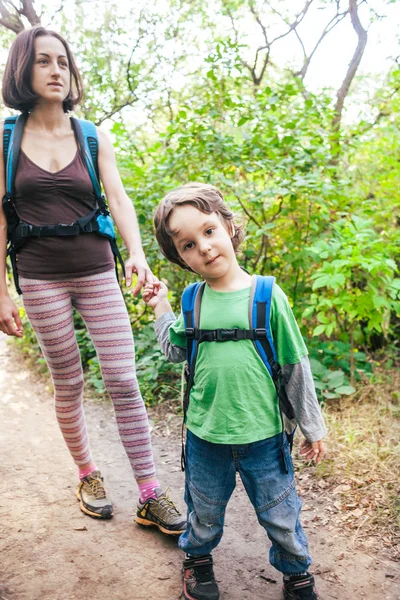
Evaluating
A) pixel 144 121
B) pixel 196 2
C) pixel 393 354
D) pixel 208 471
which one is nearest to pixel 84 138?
pixel 208 471

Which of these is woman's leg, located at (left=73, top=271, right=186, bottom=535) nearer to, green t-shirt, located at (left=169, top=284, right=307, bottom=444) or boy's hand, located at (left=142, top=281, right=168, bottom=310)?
boy's hand, located at (left=142, top=281, right=168, bottom=310)

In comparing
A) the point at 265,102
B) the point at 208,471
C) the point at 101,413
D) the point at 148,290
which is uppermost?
the point at 265,102

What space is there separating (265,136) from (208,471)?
3074mm

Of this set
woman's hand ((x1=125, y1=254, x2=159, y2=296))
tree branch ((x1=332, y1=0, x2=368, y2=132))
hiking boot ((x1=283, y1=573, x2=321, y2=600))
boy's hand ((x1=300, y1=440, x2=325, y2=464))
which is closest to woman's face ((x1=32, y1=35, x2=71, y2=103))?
woman's hand ((x1=125, y1=254, x2=159, y2=296))

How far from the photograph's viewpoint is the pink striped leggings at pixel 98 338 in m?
2.19

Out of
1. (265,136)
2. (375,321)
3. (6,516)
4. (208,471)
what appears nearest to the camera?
(208,471)

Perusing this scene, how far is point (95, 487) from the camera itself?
2.54 m

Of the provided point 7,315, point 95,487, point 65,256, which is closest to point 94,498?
point 95,487

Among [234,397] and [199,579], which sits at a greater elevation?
[234,397]

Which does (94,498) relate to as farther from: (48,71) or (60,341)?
(48,71)

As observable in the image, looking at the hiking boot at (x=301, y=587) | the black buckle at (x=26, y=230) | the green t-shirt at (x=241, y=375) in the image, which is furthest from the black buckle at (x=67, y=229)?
the hiking boot at (x=301, y=587)

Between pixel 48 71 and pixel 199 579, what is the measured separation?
2.15 m

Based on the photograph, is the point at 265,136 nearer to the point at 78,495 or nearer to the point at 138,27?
the point at 78,495

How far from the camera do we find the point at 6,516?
2.47m
